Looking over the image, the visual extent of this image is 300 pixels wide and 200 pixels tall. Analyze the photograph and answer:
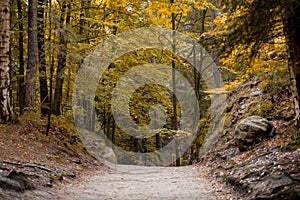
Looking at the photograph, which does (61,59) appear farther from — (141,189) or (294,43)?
(294,43)

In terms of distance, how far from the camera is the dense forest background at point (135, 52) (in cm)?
504

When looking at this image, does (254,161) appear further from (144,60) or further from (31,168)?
(144,60)

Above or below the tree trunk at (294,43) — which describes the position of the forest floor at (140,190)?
below

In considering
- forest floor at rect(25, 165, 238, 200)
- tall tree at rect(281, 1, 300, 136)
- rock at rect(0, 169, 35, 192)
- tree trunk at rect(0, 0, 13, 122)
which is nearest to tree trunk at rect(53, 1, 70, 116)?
tree trunk at rect(0, 0, 13, 122)

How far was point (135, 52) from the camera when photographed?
16.8 m

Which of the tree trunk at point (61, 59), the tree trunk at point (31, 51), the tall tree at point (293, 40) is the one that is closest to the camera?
the tall tree at point (293, 40)

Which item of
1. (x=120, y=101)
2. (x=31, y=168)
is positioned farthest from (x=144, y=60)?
(x=31, y=168)

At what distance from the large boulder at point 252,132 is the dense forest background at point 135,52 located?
121cm

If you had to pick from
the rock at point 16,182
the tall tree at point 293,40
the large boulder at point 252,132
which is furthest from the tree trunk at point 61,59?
the tall tree at point 293,40

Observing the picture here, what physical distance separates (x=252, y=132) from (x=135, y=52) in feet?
30.9

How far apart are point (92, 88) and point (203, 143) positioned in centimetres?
623

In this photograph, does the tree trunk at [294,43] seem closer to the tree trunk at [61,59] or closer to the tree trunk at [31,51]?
the tree trunk at [61,59]

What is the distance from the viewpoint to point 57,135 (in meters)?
12.1

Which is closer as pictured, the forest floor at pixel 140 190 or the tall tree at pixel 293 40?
the tall tree at pixel 293 40
